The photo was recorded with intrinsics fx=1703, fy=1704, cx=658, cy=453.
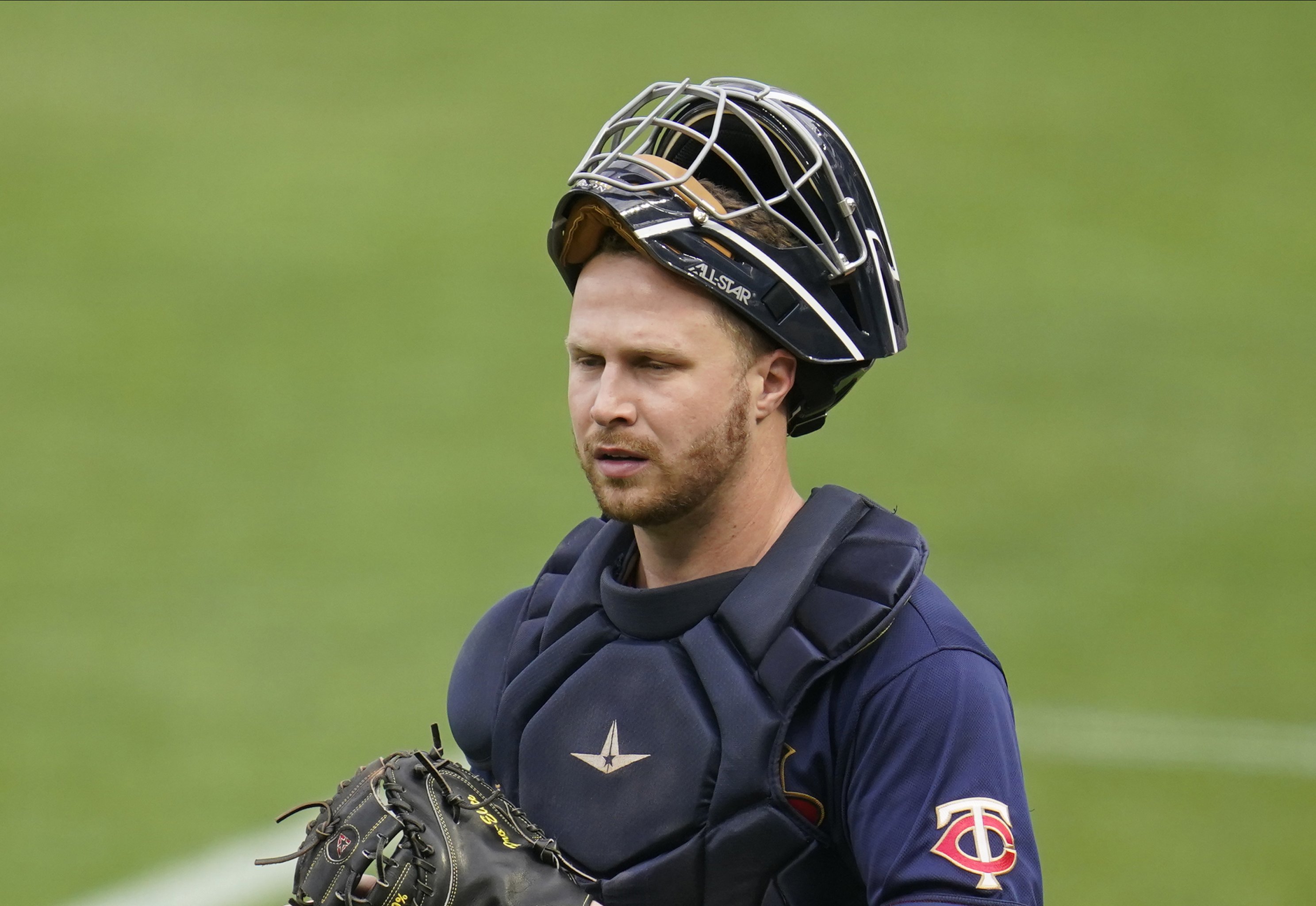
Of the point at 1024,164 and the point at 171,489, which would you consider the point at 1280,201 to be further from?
the point at 171,489

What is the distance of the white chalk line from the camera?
23.1 feet

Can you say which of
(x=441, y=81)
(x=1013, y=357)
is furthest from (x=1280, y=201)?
(x=441, y=81)

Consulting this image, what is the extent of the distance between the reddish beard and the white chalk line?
→ 14.5 feet

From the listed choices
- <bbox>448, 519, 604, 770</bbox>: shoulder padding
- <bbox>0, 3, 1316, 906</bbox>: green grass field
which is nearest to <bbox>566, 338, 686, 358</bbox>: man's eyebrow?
<bbox>448, 519, 604, 770</bbox>: shoulder padding

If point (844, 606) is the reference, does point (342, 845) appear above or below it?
below

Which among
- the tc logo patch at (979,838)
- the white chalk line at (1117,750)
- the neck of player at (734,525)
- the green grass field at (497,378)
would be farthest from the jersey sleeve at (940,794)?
the white chalk line at (1117,750)

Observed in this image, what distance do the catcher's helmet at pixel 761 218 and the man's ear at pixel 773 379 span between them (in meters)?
0.05

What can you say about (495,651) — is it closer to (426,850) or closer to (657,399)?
(426,850)

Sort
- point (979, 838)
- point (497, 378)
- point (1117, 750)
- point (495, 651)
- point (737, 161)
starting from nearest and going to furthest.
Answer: point (979, 838), point (737, 161), point (495, 651), point (1117, 750), point (497, 378)

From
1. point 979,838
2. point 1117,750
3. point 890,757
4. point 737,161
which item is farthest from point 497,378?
point 979,838

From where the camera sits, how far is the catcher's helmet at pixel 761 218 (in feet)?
9.91

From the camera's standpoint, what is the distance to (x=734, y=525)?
10.3ft

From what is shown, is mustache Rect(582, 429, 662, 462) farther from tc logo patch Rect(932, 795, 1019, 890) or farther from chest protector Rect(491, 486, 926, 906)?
tc logo patch Rect(932, 795, 1019, 890)

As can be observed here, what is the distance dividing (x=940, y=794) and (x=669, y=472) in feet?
2.39
